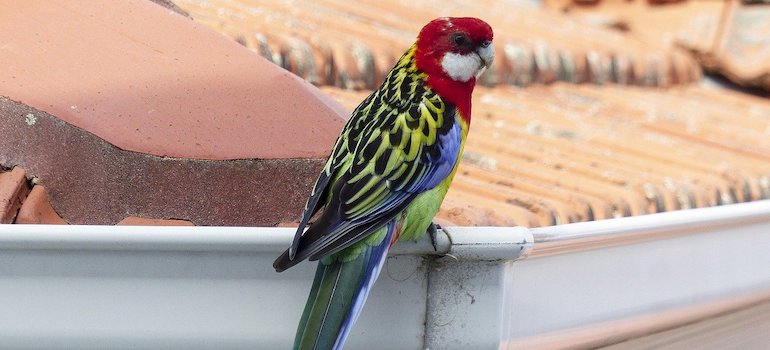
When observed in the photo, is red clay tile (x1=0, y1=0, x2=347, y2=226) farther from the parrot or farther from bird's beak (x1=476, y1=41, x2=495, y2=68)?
bird's beak (x1=476, y1=41, x2=495, y2=68)

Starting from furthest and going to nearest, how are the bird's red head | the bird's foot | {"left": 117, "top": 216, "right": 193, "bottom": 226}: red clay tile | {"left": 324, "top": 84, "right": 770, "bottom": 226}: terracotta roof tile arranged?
{"left": 324, "top": 84, "right": 770, "bottom": 226}: terracotta roof tile → the bird's red head → {"left": 117, "top": 216, "right": 193, "bottom": 226}: red clay tile → the bird's foot

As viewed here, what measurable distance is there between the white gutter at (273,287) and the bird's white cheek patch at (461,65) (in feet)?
1.40

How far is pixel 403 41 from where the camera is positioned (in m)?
3.81

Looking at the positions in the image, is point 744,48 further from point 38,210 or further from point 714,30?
point 38,210

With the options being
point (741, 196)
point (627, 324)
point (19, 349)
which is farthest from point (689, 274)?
point (19, 349)

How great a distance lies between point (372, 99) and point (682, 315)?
2.73 ft

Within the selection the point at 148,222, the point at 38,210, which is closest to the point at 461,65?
the point at 148,222

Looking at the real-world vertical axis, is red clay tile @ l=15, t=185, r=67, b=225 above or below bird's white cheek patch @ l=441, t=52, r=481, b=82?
below

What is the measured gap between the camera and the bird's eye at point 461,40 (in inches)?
90.4

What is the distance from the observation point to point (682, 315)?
245cm

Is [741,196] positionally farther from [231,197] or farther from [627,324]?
[231,197]

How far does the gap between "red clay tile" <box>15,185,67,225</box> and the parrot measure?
412mm

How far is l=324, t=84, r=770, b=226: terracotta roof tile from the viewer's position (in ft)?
8.89

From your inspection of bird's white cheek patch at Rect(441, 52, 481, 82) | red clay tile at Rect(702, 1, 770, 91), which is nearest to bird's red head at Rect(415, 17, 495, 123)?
bird's white cheek patch at Rect(441, 52, 481, 82)
